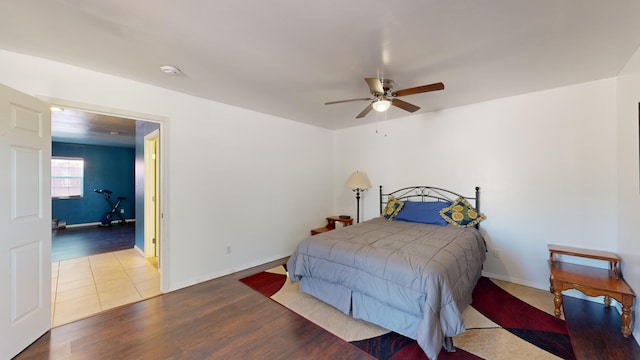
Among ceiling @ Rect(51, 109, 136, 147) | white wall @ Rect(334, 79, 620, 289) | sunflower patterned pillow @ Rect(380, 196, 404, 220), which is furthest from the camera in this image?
ceiling @ Rect(51, 109, 136, 147)

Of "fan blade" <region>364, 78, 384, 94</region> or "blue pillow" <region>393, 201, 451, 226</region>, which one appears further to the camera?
"blue pillow" <region>393, 201, 451, 226</region>

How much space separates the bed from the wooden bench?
70 cm

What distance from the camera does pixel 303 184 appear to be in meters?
5.06

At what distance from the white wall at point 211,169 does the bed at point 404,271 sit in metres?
1.35

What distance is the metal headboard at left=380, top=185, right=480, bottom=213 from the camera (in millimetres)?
3829

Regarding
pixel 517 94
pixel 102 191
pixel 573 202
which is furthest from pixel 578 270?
pixel 102 191

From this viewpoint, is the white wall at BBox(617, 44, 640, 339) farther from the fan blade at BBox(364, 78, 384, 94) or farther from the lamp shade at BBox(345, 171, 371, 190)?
the lamp shade at BBox(345, 171, 371, 190)

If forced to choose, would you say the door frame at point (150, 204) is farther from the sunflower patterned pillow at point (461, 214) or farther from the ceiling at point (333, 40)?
the sunflower patterned pillow at point (461, 214)

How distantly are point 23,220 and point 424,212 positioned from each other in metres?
4.45

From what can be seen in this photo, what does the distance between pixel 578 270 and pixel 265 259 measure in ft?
13.4

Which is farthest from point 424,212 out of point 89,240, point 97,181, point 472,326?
point 97,181

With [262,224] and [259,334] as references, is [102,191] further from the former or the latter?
[259,334]

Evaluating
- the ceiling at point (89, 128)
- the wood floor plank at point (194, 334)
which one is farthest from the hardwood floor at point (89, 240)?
the wood floor plank at point (194, 334)

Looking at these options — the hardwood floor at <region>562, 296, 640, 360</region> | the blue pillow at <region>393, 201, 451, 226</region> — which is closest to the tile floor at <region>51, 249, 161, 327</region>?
the blue pillow at <region>393, 201, 451, 226</region>
